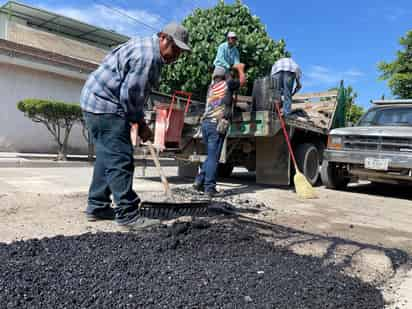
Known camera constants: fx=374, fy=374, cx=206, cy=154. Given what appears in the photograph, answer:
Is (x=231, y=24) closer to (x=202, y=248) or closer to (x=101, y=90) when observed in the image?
(x=101, y=90)

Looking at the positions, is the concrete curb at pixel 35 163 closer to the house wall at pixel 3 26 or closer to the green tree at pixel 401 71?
the house wall at pixel 3 26

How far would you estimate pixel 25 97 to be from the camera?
42.5 ft

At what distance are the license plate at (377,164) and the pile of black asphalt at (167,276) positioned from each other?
401 cm

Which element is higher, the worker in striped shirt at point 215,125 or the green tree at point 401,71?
the green tree at point 401,71

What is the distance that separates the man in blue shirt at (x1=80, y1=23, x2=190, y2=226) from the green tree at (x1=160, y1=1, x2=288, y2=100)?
753 cm

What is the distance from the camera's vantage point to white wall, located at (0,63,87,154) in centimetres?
1238

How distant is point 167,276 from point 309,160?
5.59 metres

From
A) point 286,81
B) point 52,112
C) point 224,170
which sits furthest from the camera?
point 52,112

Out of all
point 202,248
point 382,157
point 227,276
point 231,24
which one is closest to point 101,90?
point 202,248

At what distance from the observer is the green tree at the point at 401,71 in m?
19.4

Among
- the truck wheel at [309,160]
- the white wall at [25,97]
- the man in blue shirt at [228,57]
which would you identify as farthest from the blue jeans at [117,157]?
the white wall at [25,97]

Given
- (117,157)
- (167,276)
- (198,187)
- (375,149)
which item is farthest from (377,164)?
(167,276)

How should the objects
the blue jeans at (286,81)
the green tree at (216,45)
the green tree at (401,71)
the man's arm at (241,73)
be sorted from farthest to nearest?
1. the green tree at (401,71)
2. the green tree at (216,45)
3. the blue jeans at (286,81)
4. the man's arm at (241,73)

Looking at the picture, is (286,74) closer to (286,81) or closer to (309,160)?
(286,81)
